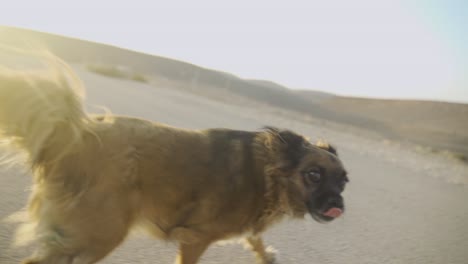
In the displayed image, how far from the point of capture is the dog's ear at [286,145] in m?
4.20

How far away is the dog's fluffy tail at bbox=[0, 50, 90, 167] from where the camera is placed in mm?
2908

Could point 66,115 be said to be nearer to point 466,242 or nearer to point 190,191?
A: point 190,191

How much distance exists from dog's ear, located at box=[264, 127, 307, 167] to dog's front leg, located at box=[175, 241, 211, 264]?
114 centimetres

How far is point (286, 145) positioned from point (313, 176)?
1.33 feet

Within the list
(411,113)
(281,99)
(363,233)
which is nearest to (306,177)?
(363,233)

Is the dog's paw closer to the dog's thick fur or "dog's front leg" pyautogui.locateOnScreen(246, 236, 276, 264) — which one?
"dog's front leg" pyautogui.locateOnScreen(246, 236, 276, 264)

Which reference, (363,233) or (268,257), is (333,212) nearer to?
(268,257)

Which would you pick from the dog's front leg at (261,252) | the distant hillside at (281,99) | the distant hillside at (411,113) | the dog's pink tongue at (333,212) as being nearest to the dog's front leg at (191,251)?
the dog's front leg at (261,252)

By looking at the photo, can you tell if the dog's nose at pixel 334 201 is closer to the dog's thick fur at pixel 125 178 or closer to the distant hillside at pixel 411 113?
the dog's thick fur at pixel 125 178

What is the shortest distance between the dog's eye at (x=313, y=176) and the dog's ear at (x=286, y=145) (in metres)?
0.16

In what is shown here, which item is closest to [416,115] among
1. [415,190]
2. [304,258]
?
[415,190]

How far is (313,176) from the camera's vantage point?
421cm

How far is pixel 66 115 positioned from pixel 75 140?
19 centimetres

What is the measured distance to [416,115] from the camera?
101 metres
